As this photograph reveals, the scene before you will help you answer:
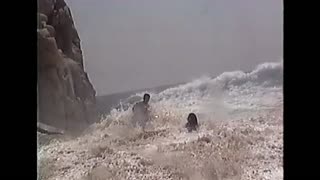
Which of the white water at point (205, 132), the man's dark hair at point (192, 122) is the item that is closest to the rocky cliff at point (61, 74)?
the white water at point (205, 132)

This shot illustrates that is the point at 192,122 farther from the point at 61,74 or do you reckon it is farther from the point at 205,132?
the point at 61,74

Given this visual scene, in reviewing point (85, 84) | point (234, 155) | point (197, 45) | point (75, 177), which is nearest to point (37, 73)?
point (85, 84)

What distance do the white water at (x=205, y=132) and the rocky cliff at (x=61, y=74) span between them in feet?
0.19

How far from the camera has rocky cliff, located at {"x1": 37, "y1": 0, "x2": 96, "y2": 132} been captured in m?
1.36

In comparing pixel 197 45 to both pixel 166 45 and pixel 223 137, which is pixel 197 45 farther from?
pixel 223 137

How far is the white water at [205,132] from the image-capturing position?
1283 millimetres

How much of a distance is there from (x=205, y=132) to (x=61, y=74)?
1.37ft

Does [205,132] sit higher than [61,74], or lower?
lower

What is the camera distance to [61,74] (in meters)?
1.39

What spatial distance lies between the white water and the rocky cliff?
0.19 feet

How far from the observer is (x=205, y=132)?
1.31m

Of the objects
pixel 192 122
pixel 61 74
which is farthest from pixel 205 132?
pixel 61 74

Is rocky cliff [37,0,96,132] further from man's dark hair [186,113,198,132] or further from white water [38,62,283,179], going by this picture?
man's dark hair [186,113,198,132]

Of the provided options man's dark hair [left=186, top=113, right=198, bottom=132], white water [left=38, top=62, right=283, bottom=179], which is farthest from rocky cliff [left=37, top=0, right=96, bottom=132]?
man's dark hair [left=186, top=113, right=198, bottom=132]
